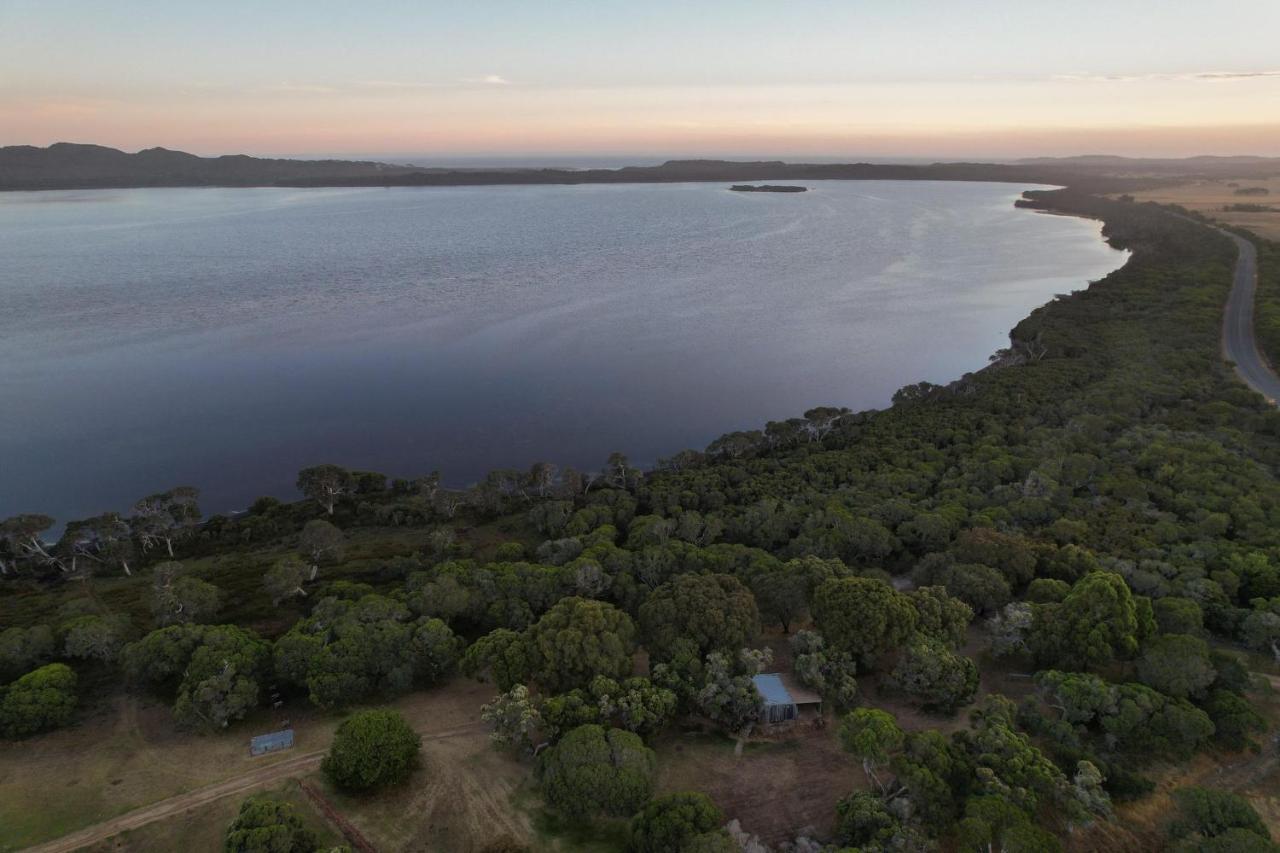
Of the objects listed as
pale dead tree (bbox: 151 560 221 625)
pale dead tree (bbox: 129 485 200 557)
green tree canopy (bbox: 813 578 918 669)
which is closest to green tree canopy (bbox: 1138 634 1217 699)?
green tree canopy (bbox: 813 578 918 669)

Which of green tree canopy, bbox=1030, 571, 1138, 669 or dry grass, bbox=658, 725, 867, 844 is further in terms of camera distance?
green tree canopy, bbox=1030, 571, 1138, 669

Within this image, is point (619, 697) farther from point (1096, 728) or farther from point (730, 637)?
point (1096, 728)

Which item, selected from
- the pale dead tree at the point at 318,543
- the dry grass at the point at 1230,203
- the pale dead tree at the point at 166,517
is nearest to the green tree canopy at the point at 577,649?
the pale dead tree at the point at 318,543

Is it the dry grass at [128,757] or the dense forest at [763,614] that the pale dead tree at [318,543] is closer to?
the dense forest at [763,614]

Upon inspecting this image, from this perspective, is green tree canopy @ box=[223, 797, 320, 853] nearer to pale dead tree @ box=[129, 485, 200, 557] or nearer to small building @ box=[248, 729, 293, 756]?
small building @ box=[248, 729, 293, 756]

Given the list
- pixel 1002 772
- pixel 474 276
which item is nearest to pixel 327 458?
pixel 1002 772

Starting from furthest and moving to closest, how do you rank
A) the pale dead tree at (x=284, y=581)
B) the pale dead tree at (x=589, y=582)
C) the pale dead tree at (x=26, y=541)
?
the pale dead tree at (x=26, y=541)
the pale dead tree at (x=284, y=581)
the pale dead tree at (x=589, y=582)
